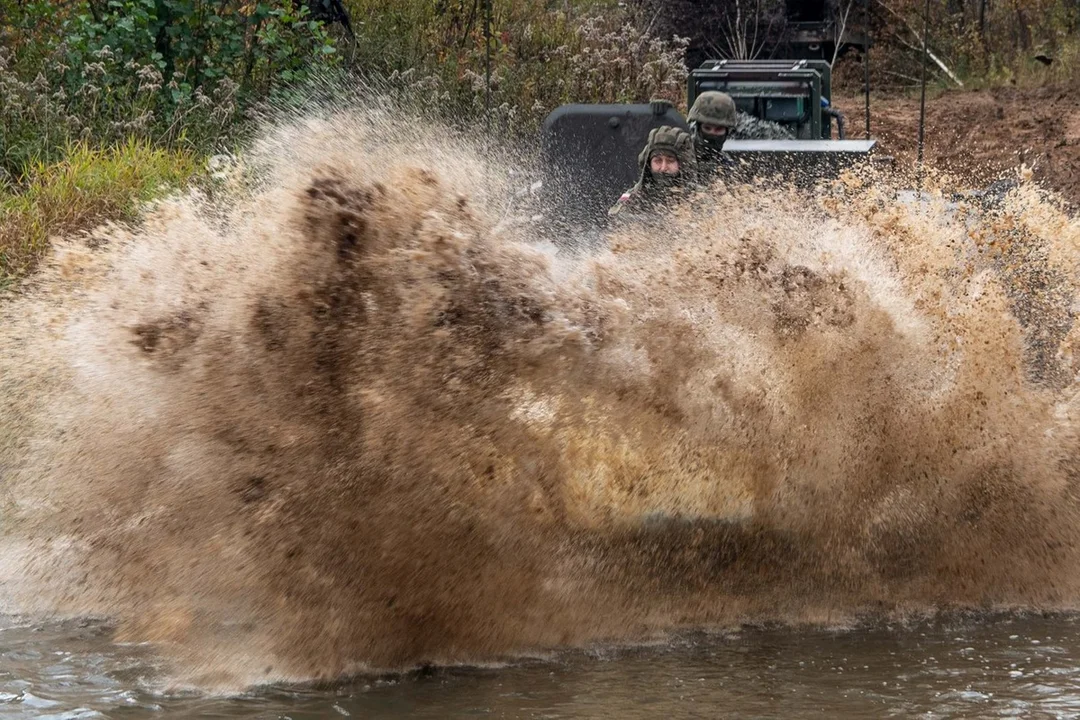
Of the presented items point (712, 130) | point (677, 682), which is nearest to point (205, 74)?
point (712, 130)

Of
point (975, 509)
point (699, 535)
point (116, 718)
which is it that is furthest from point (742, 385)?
point (116, 718)


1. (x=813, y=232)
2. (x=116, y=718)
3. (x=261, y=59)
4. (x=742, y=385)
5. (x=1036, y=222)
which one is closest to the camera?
(x=116, y=718)

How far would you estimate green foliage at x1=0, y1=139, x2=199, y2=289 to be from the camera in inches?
308

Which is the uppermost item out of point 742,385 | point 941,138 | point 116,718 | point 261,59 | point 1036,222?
point 941,138

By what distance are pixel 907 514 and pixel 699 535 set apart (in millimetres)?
738

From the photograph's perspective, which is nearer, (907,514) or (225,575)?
(225,575)

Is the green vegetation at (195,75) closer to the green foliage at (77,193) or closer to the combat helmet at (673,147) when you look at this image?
the green foliage at (77,193)

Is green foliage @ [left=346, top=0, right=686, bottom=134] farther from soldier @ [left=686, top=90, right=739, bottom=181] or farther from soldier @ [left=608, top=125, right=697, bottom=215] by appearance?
soldier @ [left=608, top=125, right=697, bottom=215]

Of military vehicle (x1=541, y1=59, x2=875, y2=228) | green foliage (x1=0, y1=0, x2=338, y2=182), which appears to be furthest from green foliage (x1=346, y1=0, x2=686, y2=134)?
military vehicle (x1=541, y1=59, x2=875, y2=228)

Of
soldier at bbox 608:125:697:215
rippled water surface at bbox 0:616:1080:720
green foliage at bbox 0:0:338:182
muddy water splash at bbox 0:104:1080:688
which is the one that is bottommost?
rippled water surface at bbox 0:616:1080:720

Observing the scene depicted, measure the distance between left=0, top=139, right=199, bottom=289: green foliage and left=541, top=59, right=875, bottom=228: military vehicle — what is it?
2.34m

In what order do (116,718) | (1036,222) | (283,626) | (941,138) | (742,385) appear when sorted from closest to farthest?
(116,718) → (283,626) → (742,385) → (1036,222) → (941,138)

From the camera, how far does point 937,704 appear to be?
4246 millimetres

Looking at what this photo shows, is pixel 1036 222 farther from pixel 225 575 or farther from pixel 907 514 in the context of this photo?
pixel 225 575
